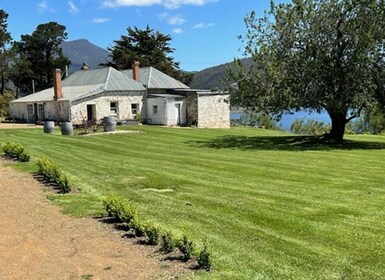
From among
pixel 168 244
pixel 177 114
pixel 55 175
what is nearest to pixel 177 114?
pixel 177 114

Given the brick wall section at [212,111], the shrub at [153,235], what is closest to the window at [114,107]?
the brick wall section at [212,111]

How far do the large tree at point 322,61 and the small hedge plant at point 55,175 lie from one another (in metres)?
13.3

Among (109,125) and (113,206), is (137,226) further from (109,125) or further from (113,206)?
(109,125)

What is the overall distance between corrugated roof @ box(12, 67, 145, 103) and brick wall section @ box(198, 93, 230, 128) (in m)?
5.36

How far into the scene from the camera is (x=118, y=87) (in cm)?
3812

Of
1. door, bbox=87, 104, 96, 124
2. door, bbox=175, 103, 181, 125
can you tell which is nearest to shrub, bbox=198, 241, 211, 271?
door, bbox=87, 104, 96, 124

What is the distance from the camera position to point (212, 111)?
39656 millimetres

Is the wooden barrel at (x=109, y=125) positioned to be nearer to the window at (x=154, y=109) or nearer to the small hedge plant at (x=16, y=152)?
the window at (x=154, y=109)

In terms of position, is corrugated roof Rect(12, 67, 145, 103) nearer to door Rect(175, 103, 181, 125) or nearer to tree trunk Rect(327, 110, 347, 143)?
door Rect(175, 103, 181, 125)

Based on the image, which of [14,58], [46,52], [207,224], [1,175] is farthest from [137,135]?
[46,52]

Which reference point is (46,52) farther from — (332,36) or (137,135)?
(332,36)

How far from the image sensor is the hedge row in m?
5.64

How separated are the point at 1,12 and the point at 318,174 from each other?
59567 mm

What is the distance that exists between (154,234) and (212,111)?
33.5 metres
